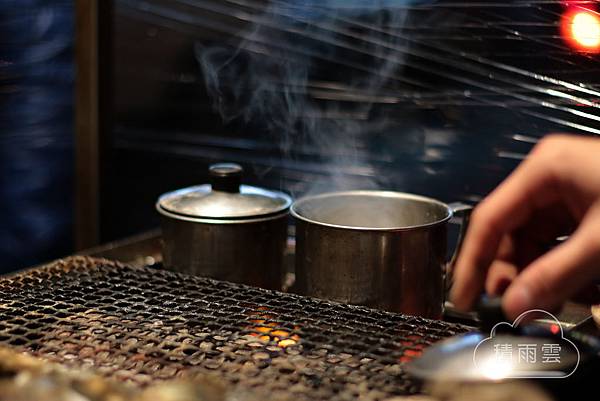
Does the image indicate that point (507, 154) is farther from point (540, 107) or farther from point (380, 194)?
point (380, 194)

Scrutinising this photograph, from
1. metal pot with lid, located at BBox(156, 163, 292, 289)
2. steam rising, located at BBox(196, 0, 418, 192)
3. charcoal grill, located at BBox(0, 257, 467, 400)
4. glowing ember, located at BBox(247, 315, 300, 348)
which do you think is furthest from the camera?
steam rising, located at BBox(196, 0, 418, 192)

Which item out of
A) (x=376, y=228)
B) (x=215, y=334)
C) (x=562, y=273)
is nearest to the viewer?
(x=562, y=273)

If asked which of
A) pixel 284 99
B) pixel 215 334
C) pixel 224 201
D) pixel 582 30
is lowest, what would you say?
pixel 215 334

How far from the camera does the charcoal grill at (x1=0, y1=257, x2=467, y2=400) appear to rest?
1230mm

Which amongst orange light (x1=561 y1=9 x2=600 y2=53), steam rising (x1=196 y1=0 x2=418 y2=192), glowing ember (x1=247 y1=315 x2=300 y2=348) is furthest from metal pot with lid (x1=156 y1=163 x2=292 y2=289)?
orange light (x1=561 y1=9 x2=600 y2=53)

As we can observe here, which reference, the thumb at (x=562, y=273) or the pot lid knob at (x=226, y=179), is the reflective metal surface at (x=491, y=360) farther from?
the pot lid knob at (x=226, y=179)

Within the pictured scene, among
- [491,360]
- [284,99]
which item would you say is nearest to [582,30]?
[284,99]

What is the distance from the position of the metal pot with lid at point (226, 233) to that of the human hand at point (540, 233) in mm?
570

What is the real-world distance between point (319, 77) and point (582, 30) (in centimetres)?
79

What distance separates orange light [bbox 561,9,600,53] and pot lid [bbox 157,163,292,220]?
0.80 m

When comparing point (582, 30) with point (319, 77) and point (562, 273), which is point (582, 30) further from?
point (562, 273)

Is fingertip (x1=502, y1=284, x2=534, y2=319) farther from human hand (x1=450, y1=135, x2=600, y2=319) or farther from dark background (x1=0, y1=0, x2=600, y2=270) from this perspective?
dark background (x1=0, y1=0, x2=600, y2=270)

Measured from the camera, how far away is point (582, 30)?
Answer: 185cm

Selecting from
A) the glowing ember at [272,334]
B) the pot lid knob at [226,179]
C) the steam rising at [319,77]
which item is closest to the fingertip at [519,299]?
the glowing ember at [272,334]
